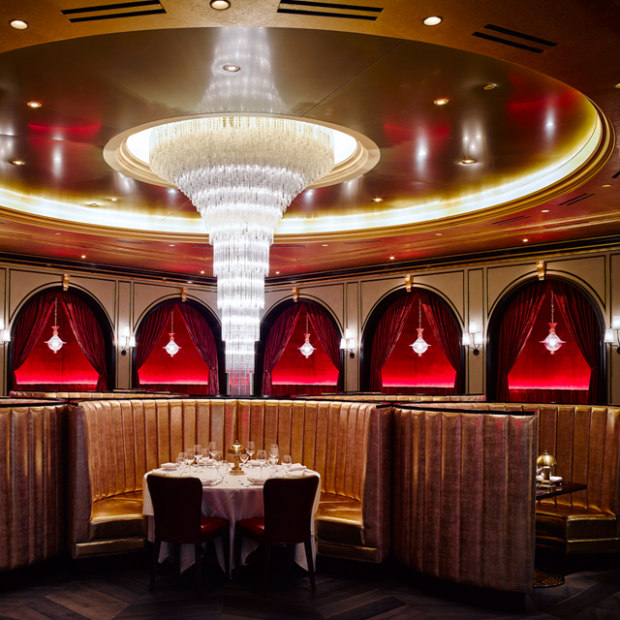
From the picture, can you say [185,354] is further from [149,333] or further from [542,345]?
[542,345]

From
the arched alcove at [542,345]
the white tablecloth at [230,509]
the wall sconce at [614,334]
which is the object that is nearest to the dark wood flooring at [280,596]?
the white tablecloth at [230,509]

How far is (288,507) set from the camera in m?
4.41

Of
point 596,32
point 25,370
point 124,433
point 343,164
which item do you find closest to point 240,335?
point 124,433

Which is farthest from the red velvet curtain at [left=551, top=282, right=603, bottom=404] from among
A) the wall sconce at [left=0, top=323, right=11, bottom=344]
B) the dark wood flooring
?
the wall sconce at [left=0, top=323, right=11, bottom=344]

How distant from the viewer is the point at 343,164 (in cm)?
675

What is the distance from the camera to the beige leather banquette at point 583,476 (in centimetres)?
528

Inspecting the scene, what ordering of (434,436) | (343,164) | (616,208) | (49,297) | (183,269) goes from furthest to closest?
(183,269)
(49,297)
(616,208)
(343,164)
(434,436)

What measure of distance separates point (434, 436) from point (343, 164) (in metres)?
3.27

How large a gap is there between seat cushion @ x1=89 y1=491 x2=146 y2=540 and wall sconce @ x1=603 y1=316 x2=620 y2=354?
21.4 feet

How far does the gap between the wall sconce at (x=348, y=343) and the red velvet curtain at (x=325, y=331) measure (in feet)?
1.61

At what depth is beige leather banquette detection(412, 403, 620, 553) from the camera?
528 cm

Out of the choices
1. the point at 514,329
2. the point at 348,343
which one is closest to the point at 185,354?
the point at 348,343

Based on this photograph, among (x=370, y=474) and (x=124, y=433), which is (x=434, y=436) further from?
(x=124, y=433)

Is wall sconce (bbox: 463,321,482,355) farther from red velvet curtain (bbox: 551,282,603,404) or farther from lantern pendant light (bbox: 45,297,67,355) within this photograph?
lantern pendant light (bbox: 45,297,67,355)
